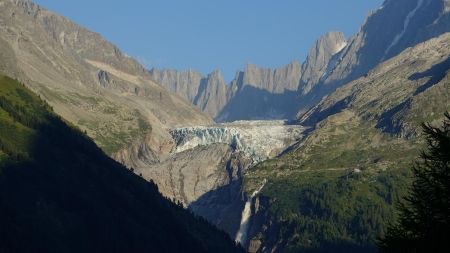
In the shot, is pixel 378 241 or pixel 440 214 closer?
pixel 440 214

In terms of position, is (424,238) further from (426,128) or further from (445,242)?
(426,128)

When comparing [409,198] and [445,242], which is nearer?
[445,242]

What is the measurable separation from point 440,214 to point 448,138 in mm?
3496

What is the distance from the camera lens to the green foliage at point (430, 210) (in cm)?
4619

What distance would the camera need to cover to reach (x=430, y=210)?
47094 mm

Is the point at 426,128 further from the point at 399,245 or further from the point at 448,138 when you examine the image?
the point at 399,245

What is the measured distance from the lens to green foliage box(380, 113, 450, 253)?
4619cm

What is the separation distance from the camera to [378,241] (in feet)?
163

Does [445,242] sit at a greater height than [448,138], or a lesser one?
lesser

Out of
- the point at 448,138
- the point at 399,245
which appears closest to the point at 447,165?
the point at 448,138

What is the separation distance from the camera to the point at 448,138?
154ft

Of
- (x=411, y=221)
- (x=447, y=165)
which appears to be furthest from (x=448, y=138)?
(x=411, y=221)

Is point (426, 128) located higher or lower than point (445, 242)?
higher

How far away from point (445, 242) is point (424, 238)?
1312 mm
